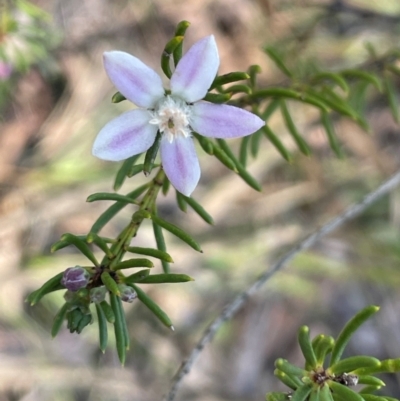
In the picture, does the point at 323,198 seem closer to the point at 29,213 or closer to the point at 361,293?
the point at 361,293

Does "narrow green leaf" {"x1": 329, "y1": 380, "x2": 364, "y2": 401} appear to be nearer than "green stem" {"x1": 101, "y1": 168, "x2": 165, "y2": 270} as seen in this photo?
Yes

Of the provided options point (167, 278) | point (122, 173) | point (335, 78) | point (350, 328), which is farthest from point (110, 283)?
point (335, 78)

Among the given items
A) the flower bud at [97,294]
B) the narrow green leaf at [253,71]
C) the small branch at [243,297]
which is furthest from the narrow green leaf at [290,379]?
the narrow green leaf at [253,71]

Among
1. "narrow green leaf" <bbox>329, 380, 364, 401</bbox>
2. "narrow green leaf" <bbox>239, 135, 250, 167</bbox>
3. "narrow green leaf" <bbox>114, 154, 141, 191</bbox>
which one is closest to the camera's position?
"narrow green leaf" <bbox>329, 380, 364, 401</bbox>

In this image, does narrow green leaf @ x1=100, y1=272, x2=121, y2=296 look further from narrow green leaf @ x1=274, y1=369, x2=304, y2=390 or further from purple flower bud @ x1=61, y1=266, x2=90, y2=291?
narrow green leaf @ x1=274, y1=369, x2=304, y2=390

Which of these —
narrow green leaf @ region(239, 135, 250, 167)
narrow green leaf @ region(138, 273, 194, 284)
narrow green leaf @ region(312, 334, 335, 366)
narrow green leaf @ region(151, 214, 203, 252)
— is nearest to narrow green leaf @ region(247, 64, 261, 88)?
narrow green leaf @ region(239, 135, 250, 167)

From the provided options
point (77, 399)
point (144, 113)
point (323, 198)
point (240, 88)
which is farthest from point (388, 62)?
point (77, 399)

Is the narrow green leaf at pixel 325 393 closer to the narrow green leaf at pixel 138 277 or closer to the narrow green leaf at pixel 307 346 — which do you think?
the narrow green leaf at pixel 307 346

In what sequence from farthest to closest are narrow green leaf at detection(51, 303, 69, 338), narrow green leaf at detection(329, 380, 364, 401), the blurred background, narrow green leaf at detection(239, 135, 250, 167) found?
the blurred background
narrow green leaf at detection(239, 135, 250, 167)
narrow green leaf at detection(51, 303, 69, 338)
narrow green leaf at detection(329, 380, 364, 401)
